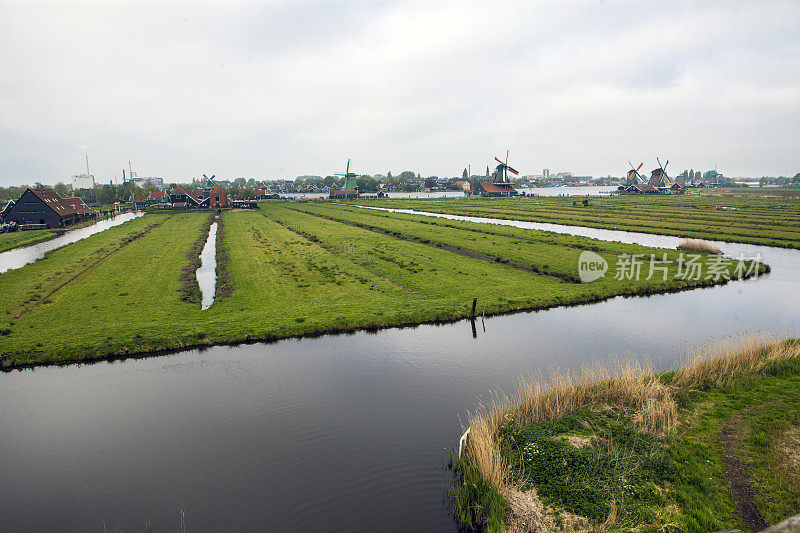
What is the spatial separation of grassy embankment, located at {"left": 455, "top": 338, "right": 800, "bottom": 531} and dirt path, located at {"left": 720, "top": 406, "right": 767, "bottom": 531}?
3 centimetres

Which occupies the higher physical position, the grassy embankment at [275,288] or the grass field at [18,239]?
the grass field at [18,239]

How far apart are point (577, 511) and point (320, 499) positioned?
6680mm

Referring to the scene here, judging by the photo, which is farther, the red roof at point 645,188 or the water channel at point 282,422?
the red roof at point 645,188

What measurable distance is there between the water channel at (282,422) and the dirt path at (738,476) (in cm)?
596

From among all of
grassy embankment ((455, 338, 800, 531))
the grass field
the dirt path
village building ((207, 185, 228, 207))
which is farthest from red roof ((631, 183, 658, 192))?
the grass field

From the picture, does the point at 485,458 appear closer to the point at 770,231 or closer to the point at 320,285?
the point at 320,285

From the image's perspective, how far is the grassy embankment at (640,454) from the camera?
10.4 m

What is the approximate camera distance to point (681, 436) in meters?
13.1

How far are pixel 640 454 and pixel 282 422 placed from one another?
1152cm

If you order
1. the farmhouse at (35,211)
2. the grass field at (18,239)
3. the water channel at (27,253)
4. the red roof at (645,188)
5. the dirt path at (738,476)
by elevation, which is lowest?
the dirt path at (738,476)

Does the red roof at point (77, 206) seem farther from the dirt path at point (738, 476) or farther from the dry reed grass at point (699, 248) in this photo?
the dirt path at point (738, 476)

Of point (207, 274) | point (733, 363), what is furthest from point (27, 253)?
point (733, 363)

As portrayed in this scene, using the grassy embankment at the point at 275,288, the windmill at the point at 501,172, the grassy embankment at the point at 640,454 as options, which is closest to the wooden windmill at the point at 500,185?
the windmill at the point at 501,172

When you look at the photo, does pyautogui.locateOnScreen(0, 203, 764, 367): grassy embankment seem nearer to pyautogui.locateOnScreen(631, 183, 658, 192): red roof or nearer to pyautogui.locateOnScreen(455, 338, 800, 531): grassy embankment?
pyautogui.locateOnScreen(455, 338, 800, 531): grassy embankment
